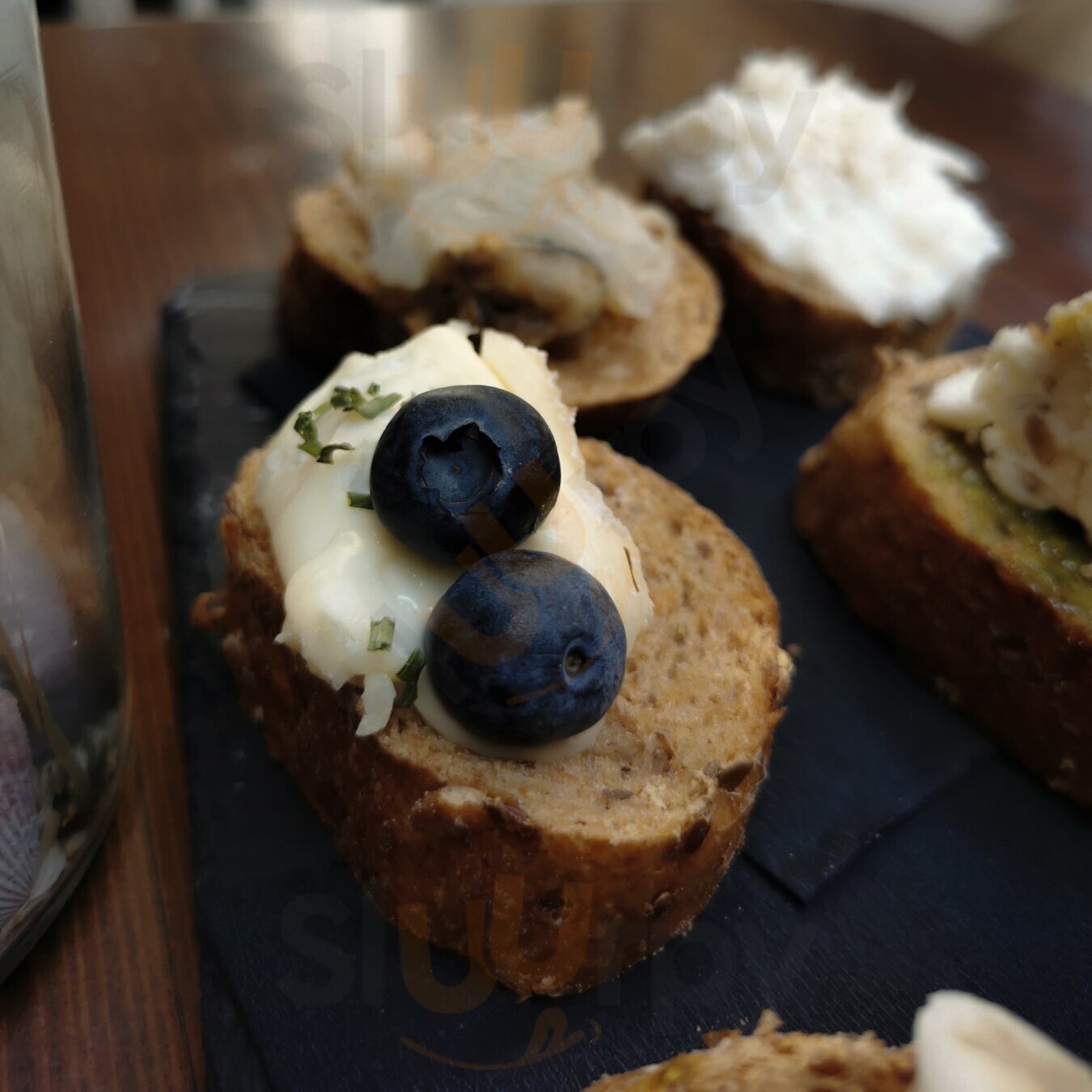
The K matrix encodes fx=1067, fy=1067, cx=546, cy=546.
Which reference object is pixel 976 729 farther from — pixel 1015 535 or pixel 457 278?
pixel 457 278

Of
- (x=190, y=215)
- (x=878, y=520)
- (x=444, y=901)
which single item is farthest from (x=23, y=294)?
(x=190, y=215)

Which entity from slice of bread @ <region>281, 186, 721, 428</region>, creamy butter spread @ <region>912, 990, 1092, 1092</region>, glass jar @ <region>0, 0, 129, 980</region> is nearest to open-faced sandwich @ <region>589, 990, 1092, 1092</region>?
creamy butter spread @ <region>912, 990, 1092, 1092</region>

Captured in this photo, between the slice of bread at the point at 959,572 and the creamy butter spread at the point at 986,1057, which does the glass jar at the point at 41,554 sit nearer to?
the creamy butter spread at the point at 986,1057

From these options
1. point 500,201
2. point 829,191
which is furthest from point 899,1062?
point 829,191

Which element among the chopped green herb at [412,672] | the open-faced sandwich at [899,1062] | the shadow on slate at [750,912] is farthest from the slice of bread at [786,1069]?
the chopped green herb at [412,672]

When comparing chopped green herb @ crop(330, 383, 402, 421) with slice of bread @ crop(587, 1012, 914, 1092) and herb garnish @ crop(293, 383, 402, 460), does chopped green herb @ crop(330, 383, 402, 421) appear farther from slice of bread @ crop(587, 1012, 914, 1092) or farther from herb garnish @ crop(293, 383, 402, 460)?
slice of bread @ crop(587, 1012, 914, 1092)

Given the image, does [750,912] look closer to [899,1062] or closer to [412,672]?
[899,1062]
